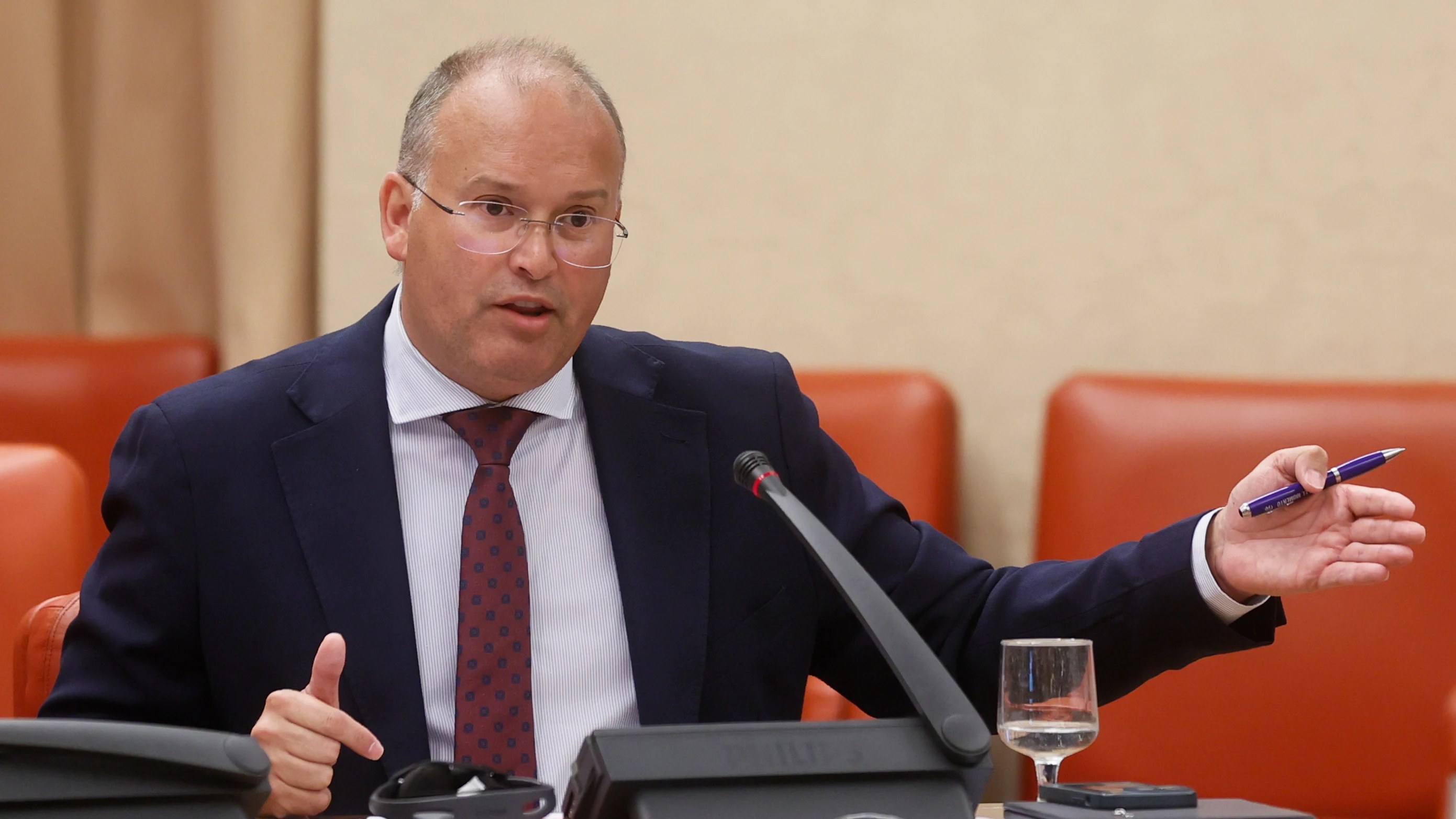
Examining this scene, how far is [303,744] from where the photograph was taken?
1138 millimetres

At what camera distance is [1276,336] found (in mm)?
2459

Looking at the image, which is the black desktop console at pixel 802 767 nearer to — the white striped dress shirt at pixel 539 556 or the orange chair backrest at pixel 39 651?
the white striped dress shirt at pixel 539 556

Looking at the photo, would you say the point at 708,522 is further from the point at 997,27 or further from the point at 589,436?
the point at 997,27

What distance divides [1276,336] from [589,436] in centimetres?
133

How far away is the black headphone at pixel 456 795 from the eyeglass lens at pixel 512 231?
692 mm

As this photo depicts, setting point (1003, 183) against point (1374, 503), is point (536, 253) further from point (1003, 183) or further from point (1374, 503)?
point (1003, 183)

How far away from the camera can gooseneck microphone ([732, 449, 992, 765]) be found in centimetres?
102

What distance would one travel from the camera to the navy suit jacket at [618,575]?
1.49 m

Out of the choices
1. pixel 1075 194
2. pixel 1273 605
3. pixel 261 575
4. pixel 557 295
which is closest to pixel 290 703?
pixel 261 575

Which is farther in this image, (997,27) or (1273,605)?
(997,27)

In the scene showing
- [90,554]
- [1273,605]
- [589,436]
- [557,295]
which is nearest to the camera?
[1273,605]

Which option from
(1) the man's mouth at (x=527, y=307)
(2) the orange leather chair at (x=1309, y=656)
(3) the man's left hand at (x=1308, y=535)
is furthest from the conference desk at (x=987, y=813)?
(2) the orange leather chair at (x=1309, y=656)

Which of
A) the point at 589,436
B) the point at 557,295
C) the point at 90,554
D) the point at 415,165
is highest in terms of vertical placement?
the point at 415,165

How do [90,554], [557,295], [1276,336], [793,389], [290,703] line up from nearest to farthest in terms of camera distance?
1. [290,703]
2. [557,295]
3. [793,389]
4. [90,554]
5. [1276,336]
